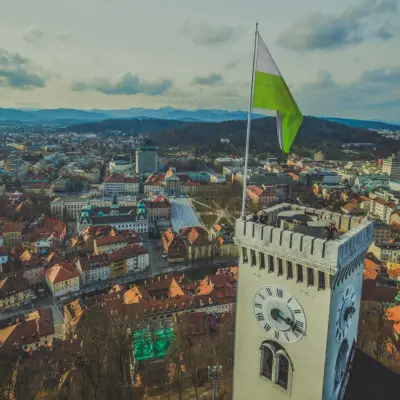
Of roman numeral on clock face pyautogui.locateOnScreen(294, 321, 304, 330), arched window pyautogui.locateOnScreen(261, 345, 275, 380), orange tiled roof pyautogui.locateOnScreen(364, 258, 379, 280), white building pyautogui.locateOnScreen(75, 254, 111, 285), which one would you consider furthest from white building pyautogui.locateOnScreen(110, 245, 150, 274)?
roman numeral on clock face pyautogui.locateOnScreen(294, 321, 304, 330)

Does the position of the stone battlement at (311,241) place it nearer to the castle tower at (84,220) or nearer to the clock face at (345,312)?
the clock face at (345,312)

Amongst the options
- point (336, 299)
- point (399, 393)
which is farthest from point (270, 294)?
point (399, 393)

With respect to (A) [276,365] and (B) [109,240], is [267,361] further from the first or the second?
(B) [109,240]

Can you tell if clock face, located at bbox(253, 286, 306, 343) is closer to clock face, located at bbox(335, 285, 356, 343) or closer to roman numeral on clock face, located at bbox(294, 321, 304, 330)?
roman numeral on clock face, located at bbox(294, 321, 304, 330)

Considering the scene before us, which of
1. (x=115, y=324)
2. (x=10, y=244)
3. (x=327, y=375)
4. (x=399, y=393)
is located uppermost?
(x=327, y=375)

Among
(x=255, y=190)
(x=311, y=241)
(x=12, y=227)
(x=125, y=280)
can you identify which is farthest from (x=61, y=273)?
(x=255, y=190)

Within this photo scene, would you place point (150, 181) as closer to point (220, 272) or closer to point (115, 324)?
point (220, 272)
